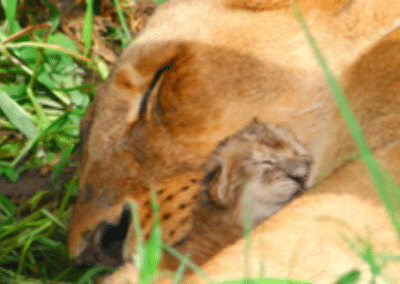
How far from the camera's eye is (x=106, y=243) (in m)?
1.64

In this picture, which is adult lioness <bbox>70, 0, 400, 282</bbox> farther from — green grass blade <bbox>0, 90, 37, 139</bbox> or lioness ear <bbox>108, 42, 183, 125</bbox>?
green grass blade <bbox>0, 90, 37, 139</bbox>

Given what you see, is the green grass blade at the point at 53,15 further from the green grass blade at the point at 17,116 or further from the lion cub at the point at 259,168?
the lion cub at the point at 259,168

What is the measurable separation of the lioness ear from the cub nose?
0.29 metres

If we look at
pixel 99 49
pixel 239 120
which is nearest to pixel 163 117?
pixel 239 120

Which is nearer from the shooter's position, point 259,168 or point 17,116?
point 259,168

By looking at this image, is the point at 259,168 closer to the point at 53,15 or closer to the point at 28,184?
the point at 28,184

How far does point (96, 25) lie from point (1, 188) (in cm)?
96

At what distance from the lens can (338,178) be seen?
1.42 metres

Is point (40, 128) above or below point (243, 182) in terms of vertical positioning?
above

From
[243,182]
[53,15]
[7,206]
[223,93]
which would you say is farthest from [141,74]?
[53,15]

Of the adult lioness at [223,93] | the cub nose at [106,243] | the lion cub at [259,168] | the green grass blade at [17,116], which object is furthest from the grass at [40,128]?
the lion cub at [259,168]

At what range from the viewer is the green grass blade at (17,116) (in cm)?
221

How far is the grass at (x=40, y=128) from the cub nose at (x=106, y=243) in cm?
14

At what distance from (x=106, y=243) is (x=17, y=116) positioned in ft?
2.70
